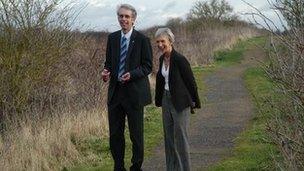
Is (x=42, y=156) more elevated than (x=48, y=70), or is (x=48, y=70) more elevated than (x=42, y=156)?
(x=48, y=70)

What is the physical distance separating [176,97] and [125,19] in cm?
121

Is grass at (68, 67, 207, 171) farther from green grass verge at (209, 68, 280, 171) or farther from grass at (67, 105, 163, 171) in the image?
green grass verge at (209, 68, 280, 171)

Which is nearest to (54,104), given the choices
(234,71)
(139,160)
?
(139,160)

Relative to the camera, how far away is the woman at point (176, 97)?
23.1 feet

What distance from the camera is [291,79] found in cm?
558

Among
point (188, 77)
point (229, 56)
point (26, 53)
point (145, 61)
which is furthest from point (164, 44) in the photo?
point (229, 56)

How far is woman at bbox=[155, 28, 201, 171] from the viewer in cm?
705

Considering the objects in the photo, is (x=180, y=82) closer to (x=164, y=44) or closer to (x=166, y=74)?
(x=166, y=74)

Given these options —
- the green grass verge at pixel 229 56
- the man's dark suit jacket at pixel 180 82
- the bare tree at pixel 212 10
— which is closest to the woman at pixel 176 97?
the man's dark suit jacket at pixel 180 82

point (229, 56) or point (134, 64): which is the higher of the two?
point (134, 64)

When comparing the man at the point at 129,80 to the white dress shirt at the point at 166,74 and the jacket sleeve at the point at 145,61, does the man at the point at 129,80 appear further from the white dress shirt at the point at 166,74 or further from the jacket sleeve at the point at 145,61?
the white dress shirt at the point at 166,74

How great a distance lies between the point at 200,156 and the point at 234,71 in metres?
18.1

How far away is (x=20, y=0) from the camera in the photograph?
37.0 ft

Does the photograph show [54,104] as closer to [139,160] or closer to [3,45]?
[3,45]
